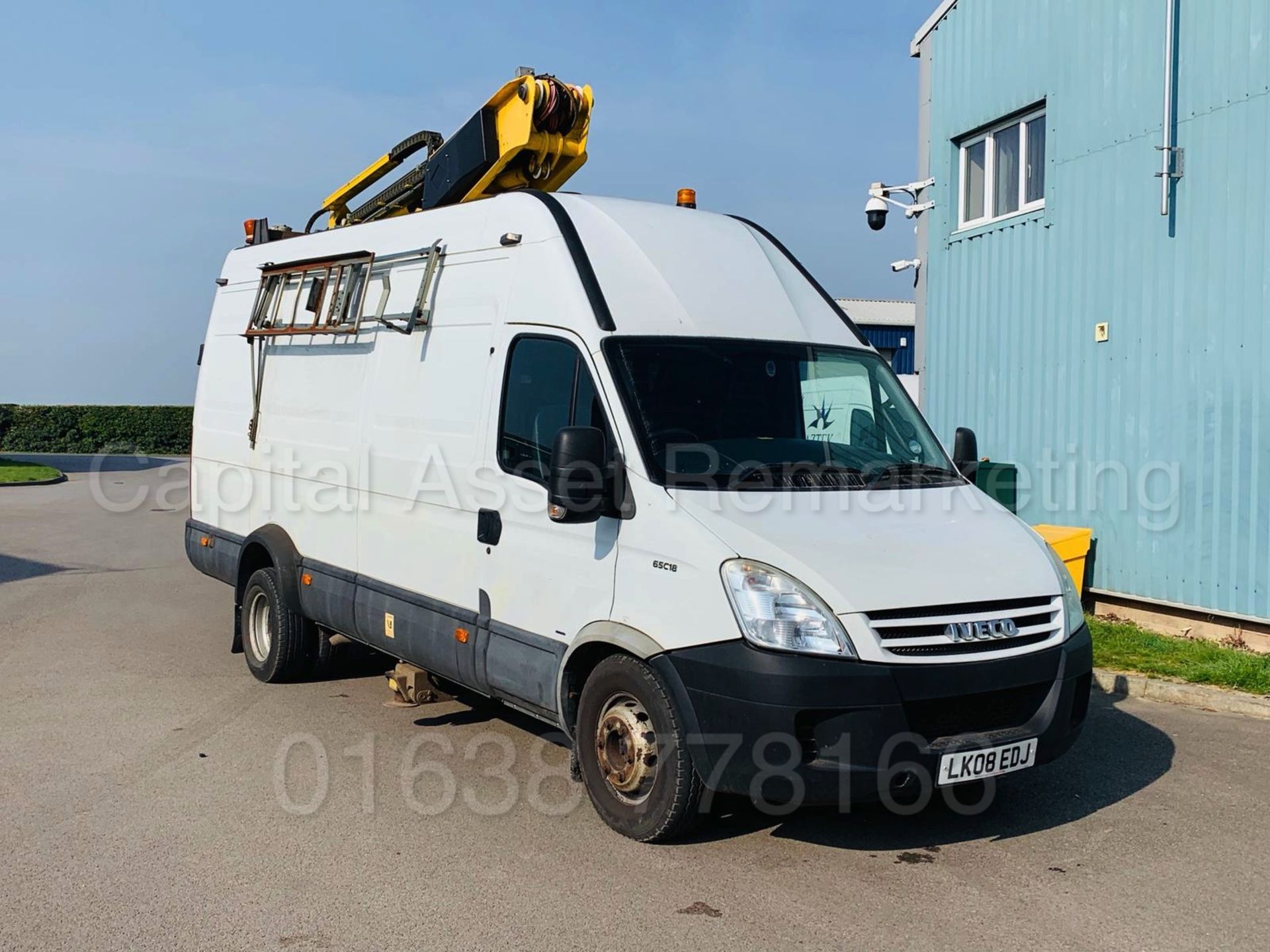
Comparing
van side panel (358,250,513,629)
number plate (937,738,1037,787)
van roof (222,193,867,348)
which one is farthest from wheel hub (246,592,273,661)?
number plate (937,738,1037,787)

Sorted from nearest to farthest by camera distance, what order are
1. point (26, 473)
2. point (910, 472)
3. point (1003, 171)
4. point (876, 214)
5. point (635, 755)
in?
point (635, 755)
point (910, 472)
point (1003, 171)
point (876, 214)
point (26, 473)

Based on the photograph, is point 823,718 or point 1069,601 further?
point 1069,601

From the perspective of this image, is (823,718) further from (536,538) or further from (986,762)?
(536,538)

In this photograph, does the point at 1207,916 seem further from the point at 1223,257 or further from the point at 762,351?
the point at 1223,257

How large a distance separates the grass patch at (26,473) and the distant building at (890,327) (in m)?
20.7

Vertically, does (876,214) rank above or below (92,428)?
above

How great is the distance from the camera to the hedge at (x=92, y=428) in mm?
44969

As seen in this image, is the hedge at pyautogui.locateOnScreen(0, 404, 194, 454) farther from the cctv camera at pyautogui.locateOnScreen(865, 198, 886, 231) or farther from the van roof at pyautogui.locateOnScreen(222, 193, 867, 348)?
the van roof at pyautogui.locateOnScreen(222, 193, 867, 348)

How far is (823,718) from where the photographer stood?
183 inches

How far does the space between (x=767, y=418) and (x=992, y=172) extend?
7.64m

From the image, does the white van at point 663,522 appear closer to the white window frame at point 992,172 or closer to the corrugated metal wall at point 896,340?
the white window frame at point 992,172

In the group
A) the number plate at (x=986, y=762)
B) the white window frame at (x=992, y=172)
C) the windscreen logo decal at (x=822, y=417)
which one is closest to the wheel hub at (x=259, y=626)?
the windscreen logo decal at (x=822, y=417)

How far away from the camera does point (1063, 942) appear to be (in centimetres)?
428

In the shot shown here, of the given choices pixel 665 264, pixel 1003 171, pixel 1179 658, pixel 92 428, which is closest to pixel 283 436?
pixel 665 264
